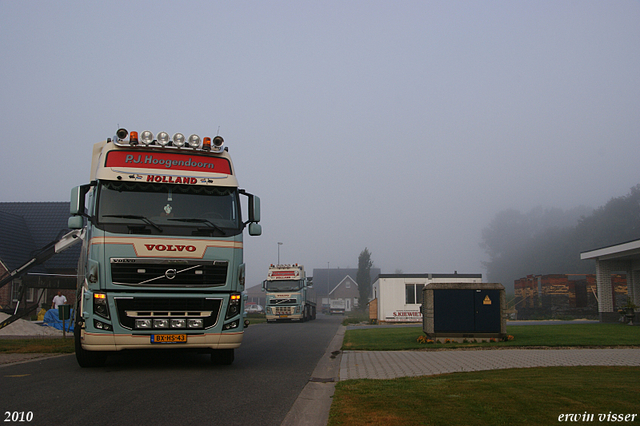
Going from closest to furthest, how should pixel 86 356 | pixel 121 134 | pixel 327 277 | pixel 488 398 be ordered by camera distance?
pixel 488 398
pixel 86 356
pixel 121 134
pixel 327 277

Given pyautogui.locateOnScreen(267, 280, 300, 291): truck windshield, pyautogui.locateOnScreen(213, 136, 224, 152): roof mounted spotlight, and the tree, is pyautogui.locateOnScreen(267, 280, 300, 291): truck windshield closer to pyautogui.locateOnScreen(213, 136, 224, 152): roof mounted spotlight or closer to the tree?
pyautogui.locateOnScreen(213, 136, 224, 152): roof mounted spotlight

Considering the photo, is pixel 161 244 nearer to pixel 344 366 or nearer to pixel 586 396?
pixel 344 366

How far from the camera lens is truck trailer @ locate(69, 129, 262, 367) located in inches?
336

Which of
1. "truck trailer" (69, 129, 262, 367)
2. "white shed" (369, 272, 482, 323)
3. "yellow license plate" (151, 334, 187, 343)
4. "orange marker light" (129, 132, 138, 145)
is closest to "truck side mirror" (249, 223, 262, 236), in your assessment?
"truck trailer" (69, 129, 262, 367)

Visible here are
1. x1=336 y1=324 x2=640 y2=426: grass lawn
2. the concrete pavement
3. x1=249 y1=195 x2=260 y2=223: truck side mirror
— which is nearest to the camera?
x1=336 y1=324 x2=640 y2=426: grass lawn

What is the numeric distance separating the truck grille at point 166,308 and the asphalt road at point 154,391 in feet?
2.98

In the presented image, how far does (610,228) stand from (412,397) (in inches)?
2913

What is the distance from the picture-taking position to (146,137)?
9.53 metres

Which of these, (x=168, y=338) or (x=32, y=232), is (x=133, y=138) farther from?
(x=32, y=232)

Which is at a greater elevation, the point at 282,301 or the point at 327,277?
the point at 327,277

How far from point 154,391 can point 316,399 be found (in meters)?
2.13

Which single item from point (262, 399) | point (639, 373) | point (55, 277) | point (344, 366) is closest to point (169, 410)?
point (262, 399)

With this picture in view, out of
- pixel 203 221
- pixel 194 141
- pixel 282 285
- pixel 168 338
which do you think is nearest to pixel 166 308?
pixel 168 338

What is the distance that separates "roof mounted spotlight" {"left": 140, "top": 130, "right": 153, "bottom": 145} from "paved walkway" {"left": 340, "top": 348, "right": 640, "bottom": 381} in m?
5.33
